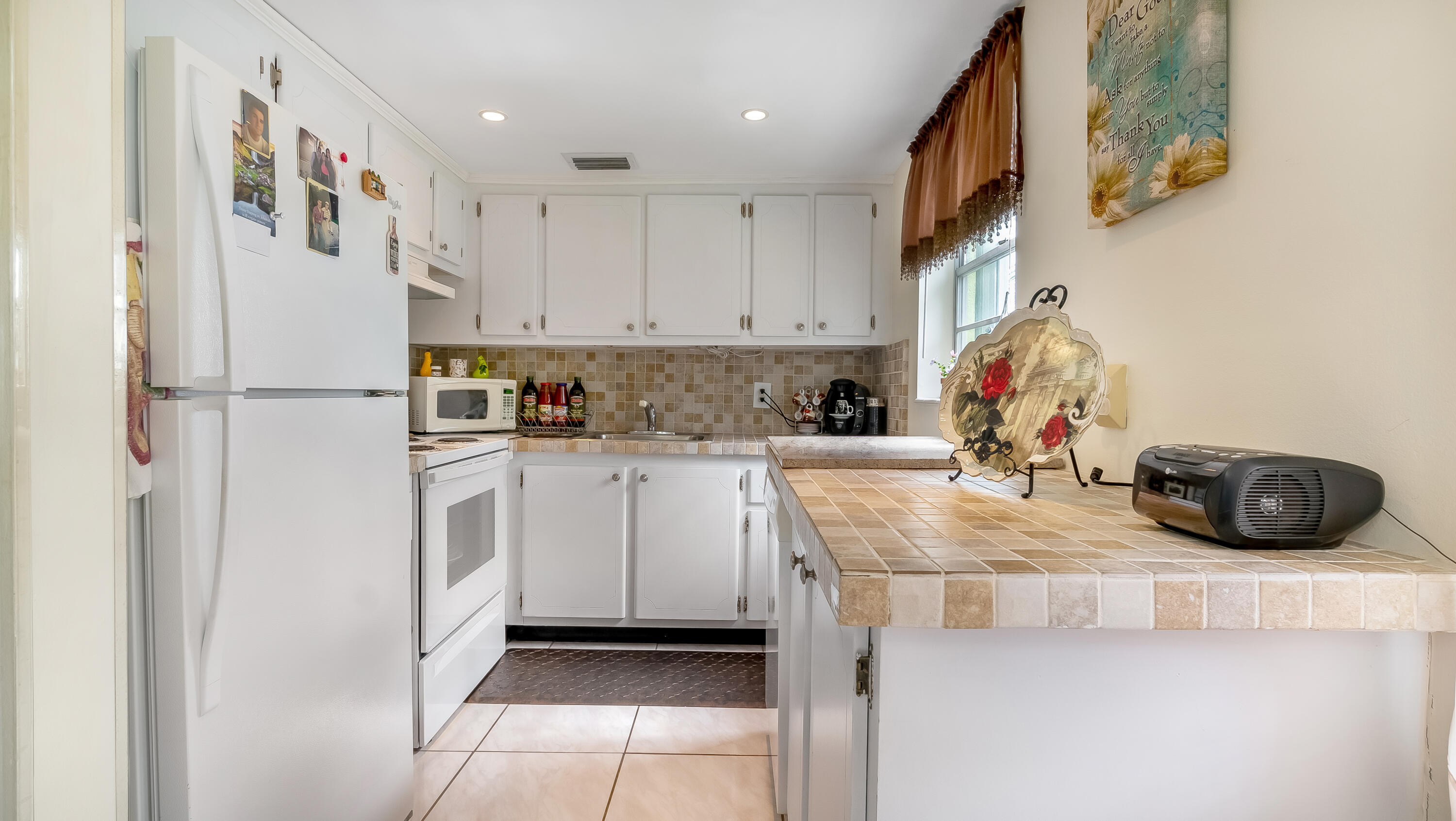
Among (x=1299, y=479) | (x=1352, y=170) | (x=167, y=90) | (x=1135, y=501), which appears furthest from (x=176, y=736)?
(x=1352, y=170)

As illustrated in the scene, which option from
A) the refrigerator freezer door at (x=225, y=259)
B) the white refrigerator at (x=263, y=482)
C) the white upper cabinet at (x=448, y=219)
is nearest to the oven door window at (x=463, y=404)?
the white upper cabinet at (x=448, y=219)

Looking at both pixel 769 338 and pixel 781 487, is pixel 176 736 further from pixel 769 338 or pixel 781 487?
pixel 769 338

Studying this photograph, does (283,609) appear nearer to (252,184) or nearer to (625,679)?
(252,184)

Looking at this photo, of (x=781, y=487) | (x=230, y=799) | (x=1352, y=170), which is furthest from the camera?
(x=781, y=487)

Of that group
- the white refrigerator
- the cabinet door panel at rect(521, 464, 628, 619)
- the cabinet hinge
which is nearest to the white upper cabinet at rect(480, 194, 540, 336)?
the cabinet door panel at rect(521, 464, 628, 619)

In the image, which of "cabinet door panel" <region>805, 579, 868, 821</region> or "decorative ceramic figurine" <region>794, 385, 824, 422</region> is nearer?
"cabinet door panel" <region>805, 579, 868, 821</region>

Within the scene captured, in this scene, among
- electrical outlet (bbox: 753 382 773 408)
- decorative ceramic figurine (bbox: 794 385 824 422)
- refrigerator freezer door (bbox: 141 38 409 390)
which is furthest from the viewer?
electrical outlet (bbox: 753 382 773 408)

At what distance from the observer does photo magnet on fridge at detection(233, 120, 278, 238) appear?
3.61ft

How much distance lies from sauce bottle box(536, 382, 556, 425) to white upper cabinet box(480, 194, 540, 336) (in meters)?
0.35

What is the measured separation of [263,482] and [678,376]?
2416 millimetres

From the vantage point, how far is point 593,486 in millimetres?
2881

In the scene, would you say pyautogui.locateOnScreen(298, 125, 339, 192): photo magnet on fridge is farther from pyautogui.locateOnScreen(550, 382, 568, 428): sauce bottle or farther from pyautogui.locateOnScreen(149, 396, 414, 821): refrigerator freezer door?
pyautogui.locateOnScreen(550, 382, 568, 428): sauce bottle

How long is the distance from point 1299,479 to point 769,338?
256 centimetres

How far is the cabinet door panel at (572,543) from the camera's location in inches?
113
